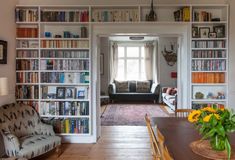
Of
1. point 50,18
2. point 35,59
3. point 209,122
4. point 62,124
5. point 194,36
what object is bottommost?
point 62,124

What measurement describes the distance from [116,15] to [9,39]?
2.00 meters

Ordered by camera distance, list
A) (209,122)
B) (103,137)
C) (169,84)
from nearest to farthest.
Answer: (209,122) < (103,137) < (169,84)

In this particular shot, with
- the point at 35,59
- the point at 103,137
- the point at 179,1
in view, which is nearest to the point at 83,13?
the point at 35,59

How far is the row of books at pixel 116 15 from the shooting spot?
468cm

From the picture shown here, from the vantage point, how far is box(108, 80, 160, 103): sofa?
10.0m

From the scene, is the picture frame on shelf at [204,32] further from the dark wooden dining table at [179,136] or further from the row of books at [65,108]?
the row of books at [65,108]

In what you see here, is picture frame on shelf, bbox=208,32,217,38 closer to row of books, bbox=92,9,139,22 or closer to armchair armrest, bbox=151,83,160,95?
row of books, bbox=92,9,139,22

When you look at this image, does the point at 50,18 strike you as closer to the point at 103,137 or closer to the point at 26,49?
the point at 26,49

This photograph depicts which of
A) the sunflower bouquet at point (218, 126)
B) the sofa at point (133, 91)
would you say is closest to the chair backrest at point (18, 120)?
the sunflower bouquet at point (218, 126)

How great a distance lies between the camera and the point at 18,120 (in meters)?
3.94

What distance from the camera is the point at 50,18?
4707mm

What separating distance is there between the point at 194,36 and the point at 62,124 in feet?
9.83

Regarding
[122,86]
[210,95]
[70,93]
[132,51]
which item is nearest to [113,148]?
[70,93]

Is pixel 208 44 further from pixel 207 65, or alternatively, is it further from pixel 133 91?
pixel 133 91
